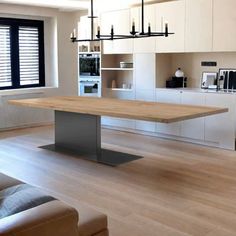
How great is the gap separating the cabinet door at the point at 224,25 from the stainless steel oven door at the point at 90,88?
8.62 feet

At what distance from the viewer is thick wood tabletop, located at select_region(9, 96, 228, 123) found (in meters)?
4.34

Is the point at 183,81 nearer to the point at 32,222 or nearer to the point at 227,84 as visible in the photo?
the point at 227,84

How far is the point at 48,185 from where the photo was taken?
4.29 metres

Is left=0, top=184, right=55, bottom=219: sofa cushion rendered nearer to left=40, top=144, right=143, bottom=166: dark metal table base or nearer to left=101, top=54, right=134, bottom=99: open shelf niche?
left=40, top=144, right=143, bottom=166: dark metal table base

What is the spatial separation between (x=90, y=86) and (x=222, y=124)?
9.56 ft

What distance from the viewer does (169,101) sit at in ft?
21.4

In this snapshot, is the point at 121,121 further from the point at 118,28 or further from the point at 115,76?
the point at 118,28

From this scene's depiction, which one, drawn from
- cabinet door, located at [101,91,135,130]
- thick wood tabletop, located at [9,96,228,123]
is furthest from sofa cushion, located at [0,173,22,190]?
cabinet door, located at [101,91,135,130]

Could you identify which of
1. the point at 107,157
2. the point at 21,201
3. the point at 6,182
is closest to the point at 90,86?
the point at 107,157

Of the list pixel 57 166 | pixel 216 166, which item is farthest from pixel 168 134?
pixel 57 166

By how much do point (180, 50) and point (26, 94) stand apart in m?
3.23

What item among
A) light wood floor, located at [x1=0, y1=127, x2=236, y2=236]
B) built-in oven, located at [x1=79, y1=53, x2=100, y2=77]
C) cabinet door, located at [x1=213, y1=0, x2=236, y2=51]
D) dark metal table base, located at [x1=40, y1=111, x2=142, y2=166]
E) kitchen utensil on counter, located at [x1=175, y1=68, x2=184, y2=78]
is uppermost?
cabinet door, located at [x1=213, y1=0, x2=236, y2=51]

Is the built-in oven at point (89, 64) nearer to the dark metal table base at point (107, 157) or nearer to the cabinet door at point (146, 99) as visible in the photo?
the cabinet door at point (146, 99)

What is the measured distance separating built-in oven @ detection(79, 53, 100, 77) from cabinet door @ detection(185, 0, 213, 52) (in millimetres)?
2076
